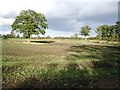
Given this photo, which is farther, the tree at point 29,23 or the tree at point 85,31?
the tree at point 85,31

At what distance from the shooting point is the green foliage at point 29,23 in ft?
154

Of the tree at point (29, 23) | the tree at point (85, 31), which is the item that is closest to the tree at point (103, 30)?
the tree at point (85, 31)

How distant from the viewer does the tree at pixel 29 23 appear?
4694 cm

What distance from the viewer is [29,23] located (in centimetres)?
4756

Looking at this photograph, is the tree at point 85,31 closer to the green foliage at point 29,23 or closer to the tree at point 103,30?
the tree at point 103,30

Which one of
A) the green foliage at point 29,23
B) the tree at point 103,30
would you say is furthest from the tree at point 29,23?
the tree at point 103,30

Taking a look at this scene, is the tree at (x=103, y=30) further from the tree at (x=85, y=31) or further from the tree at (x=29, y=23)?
the tree at (x=29, y=23)

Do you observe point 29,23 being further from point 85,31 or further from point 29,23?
point 85,31

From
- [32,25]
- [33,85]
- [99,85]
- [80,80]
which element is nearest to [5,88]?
[33,85]

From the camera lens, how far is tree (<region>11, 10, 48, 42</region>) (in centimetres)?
4694

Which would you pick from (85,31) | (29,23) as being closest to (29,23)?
(29,23)

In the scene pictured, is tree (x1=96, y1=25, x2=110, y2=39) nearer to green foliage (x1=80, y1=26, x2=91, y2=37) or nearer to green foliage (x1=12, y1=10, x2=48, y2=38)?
green foliage (x1=80, y1=26, x2=91, y2=37)

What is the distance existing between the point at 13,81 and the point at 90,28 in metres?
142

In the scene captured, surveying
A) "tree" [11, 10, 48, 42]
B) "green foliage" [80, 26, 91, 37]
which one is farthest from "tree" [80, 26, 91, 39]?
"tree" [11, 10, 48, 42]
